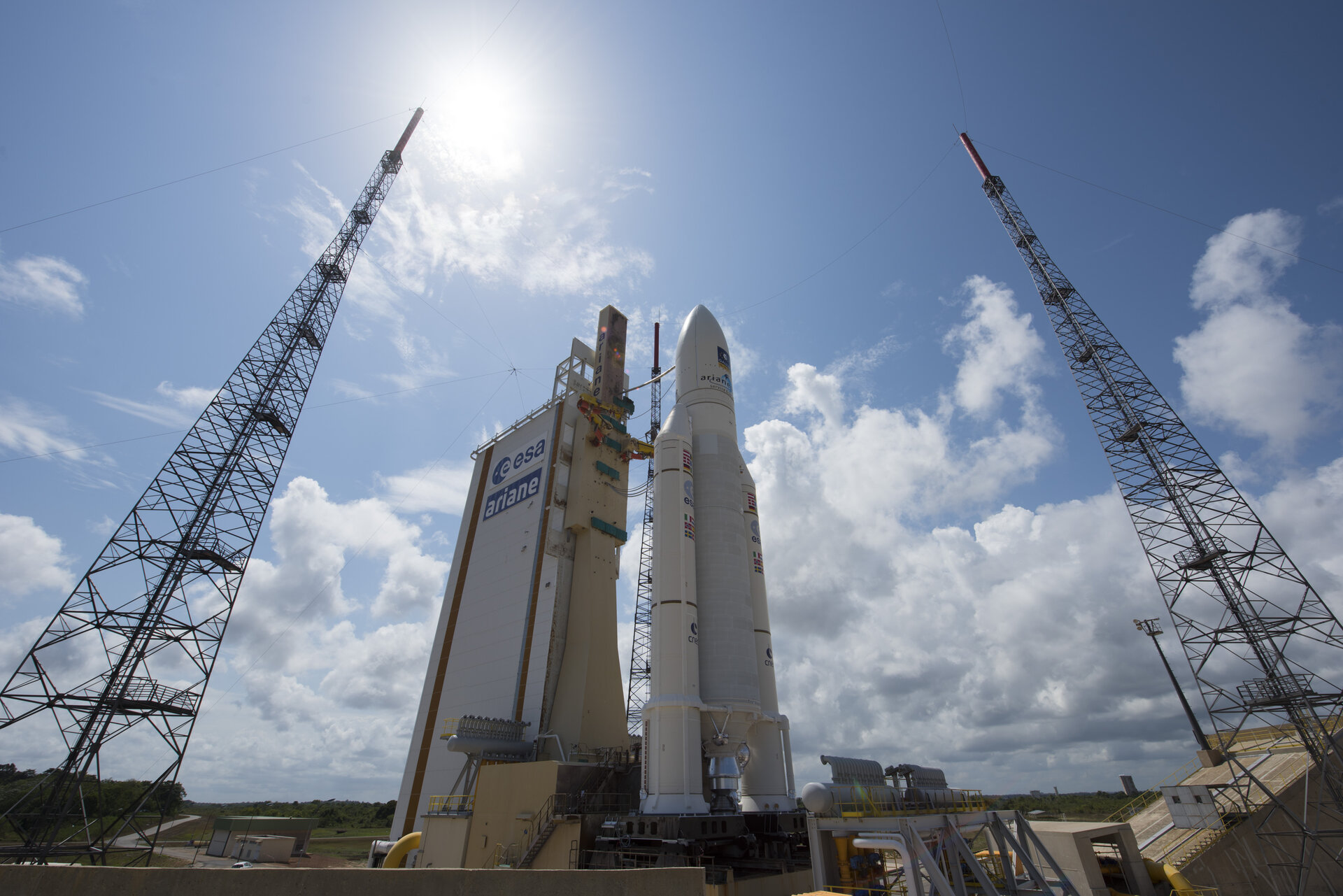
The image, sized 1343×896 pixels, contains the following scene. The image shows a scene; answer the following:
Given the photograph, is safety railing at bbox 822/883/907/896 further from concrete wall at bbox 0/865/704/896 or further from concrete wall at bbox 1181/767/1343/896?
concrete wall at bbox 1181/767/1343/896

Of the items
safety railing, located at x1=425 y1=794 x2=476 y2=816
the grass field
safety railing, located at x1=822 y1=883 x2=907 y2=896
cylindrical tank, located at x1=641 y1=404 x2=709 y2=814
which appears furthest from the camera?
the grass field

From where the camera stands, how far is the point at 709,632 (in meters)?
23.0

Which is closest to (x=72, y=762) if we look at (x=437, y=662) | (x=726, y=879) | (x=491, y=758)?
(x=437, y=662)

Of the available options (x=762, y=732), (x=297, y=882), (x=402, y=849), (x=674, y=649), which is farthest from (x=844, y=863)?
(x=402, y=849)

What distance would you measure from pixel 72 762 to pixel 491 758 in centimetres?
1762

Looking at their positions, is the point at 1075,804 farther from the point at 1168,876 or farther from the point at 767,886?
the point at 767,886

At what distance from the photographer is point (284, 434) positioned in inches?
1453

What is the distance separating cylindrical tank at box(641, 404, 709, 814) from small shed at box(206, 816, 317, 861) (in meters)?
37.1

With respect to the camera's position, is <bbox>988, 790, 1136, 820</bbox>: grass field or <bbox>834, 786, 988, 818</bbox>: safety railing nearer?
<bbox>834, 786, 988, 818</bbox>: safety railing

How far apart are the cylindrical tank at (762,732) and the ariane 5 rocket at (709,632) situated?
1.8 inches

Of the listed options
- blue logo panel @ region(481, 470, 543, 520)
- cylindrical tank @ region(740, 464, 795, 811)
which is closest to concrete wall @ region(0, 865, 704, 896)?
cylindrical tank @ region(740, 464, 795, 811)

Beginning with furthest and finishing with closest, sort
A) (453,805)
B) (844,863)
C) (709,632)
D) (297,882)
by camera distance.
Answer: (453,805) < (709,632) < (844,863) < (297,882)

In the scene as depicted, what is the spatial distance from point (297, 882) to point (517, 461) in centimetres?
3328

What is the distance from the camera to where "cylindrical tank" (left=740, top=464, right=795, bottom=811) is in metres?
21.3
